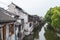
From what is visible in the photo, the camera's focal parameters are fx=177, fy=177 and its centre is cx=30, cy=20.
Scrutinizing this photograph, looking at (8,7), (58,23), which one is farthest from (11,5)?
(58,23)

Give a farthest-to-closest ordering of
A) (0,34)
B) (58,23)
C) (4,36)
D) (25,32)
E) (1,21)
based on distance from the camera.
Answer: (58,23), (25,32), (4,36), (0,34), (1,21)

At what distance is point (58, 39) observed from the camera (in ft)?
98.1

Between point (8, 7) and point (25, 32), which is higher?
point (8, 7)

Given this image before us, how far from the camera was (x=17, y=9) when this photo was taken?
102 ft

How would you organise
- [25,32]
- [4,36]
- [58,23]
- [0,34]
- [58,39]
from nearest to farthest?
[0,34], [4,36], [58,39], [25,32], [58,23]

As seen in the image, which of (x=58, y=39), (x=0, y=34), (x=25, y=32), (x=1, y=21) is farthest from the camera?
(x=25, y=32)

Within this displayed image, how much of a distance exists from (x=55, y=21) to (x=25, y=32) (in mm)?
11112

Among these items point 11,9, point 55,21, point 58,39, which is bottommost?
point 58,39

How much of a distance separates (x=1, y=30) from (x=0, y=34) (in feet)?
0.63

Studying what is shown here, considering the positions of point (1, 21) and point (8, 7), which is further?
point (8, 7)

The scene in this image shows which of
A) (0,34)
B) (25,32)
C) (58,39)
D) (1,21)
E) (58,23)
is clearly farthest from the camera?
(58,23)

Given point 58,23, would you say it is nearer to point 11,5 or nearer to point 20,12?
point 20,12

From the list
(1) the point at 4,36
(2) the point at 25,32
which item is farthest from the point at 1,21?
(2) the point at 25,32

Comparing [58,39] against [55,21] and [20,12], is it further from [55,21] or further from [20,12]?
[55,21]
